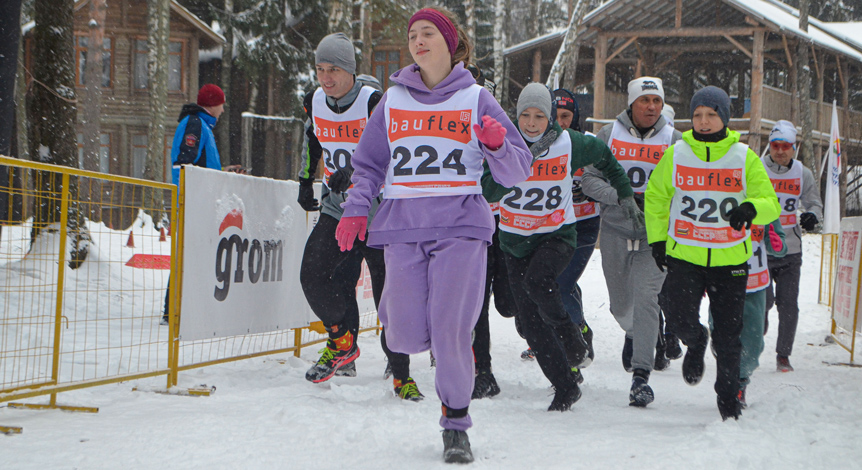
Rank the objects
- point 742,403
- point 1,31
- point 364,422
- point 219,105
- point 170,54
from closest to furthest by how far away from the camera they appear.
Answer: point 364,422 < point 742,403 < point 1,31 < point 219,105 < point 170,54

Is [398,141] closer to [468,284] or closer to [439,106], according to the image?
[439,106]

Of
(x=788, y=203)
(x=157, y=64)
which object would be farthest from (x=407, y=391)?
(x=157, y=64)

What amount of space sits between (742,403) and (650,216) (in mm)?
1151

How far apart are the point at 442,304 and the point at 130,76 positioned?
88.3 ft

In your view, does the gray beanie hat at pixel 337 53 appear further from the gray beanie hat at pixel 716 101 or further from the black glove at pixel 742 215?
the black glove at pixel 742 215

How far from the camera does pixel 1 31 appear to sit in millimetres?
5637

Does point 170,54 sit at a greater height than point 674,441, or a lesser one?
greater

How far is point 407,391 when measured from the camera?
4293mm

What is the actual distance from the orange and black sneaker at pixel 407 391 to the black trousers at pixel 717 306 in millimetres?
1497

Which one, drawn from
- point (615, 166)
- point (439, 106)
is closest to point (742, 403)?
point (615, 166)

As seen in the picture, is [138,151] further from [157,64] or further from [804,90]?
[804,90]

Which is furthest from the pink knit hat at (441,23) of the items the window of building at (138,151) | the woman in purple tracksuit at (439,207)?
the window of building at (138,151)

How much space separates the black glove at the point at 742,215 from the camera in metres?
3.76

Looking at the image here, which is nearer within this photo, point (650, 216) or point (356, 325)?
point (650, 216)
